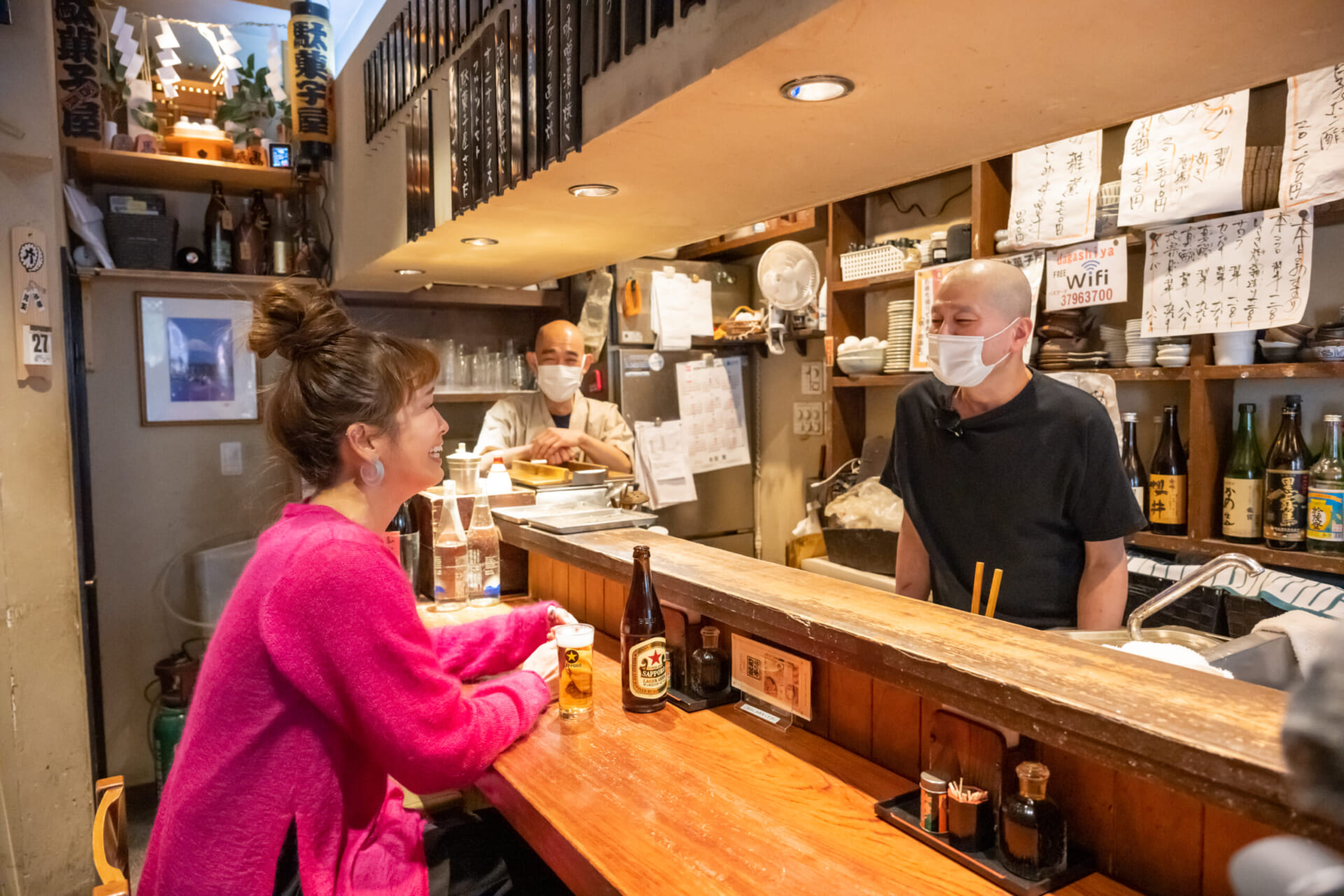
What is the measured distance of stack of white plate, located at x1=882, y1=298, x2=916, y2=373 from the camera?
316 cm

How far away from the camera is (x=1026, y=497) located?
2023 mm

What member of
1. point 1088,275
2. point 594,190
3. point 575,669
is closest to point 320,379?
point 575,669

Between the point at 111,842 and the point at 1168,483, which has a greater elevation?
the point at 1168,483

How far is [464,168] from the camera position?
2143 mm

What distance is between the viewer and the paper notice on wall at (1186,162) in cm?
225

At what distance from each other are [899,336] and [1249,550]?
138cm

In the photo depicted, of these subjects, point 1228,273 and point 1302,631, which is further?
point 1228,273

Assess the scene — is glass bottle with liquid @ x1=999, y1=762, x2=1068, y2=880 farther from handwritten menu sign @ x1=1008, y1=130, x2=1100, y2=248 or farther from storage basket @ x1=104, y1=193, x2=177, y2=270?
storage basket @ x1=104, y1=193, x2=177, y2=270

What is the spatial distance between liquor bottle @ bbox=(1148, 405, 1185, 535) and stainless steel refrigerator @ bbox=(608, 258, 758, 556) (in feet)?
6.27

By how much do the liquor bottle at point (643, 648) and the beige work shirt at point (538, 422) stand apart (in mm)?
2027

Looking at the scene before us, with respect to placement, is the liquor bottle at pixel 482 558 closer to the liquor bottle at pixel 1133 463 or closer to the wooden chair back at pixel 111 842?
the wooden chair back at pixel 111 842

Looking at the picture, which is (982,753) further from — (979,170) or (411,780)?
(979,170)

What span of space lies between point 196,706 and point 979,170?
2.78 meters

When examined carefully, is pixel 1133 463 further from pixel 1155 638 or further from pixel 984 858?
pixel 984 858
